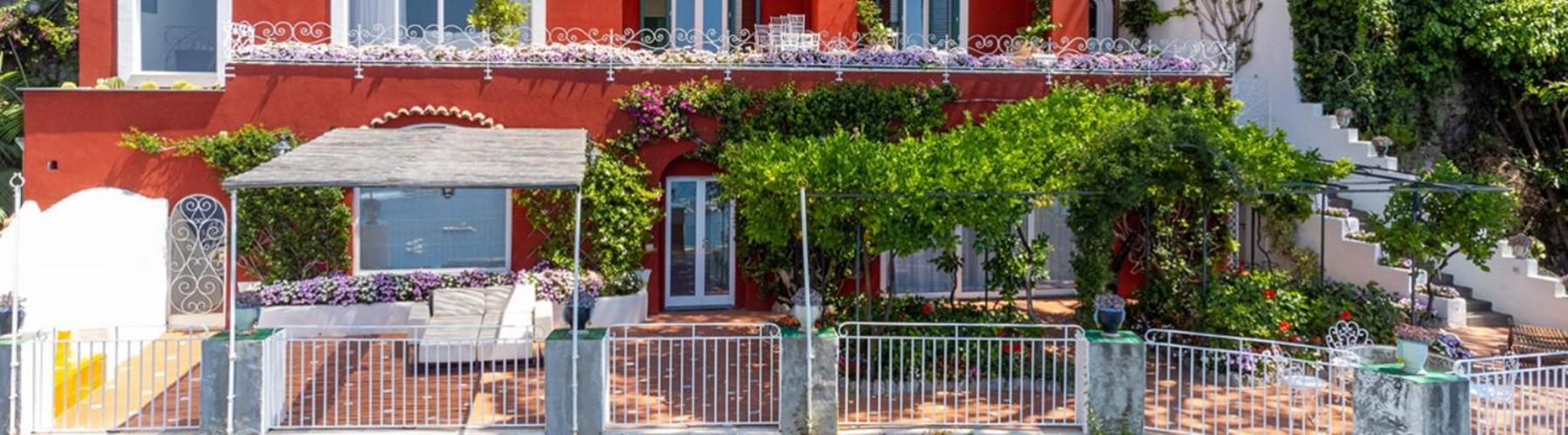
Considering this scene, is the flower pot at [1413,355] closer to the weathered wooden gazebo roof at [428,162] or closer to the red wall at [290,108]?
the weathered wooden gazebo roof at [428,162]

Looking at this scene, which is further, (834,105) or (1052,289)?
(1052,289)

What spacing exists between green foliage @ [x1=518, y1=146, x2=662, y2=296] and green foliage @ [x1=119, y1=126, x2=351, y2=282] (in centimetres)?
250

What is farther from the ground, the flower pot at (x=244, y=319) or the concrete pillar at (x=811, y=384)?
the flower pot at (x=244, y=319)

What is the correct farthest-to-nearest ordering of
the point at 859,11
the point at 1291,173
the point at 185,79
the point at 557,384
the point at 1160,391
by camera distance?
1. the point at 859,11
2. the point at 185,79
3. the point at 1291,173
4. the point at 1160,391
5. the point at 557,384

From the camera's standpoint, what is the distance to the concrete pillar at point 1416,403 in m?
7.14

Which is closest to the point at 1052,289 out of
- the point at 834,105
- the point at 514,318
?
the point at 834,105

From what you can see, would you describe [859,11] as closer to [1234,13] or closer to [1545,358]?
[1234,13]

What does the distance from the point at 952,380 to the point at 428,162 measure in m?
5.44

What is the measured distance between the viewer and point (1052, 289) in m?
16.4

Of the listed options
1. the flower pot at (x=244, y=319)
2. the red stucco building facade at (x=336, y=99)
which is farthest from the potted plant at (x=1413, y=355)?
the flower pot at (x=244, y=319)

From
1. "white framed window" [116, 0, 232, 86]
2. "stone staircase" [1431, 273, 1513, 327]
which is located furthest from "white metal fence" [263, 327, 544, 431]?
"stone staircase" [1431, 273, 1513, 327]

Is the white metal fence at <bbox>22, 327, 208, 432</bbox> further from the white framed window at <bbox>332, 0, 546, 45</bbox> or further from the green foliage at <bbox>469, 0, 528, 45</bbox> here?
the green foliage at <bbox>469, 0, 528, 45</bbox>

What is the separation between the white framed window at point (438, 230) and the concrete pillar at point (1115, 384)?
862 centimetres

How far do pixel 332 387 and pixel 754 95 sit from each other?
6.56 m
